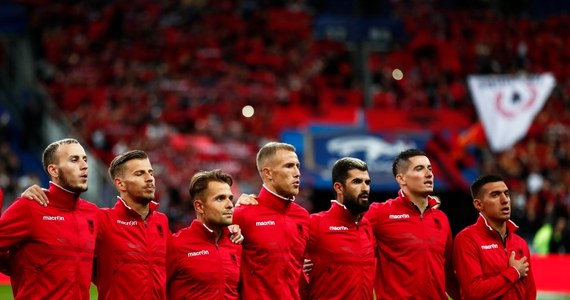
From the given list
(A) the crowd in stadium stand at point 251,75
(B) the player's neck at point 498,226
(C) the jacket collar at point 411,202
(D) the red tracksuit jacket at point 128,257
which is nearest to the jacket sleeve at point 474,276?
(B) the player's neck at point 498,226

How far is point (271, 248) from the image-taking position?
889cm

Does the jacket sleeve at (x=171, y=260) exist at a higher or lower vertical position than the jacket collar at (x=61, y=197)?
lower

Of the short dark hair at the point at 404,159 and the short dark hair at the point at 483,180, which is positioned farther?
the short dark hair at the point at 404,159

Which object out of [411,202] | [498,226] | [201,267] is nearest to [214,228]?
[201,267]

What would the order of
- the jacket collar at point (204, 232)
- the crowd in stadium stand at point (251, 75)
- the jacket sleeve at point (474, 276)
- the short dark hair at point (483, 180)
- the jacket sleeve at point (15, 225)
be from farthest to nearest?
the crowd in stadium stand at point (251, 75), the short dark hair at point (483, 180), the jacket sleeve at point (474, 276), the jacket collar at point (204, 232), the jacket sleeve at point (15, 225)

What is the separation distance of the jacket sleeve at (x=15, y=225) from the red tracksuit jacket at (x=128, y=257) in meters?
0.62

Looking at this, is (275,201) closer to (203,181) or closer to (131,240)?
(203,181)

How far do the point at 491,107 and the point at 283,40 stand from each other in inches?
471

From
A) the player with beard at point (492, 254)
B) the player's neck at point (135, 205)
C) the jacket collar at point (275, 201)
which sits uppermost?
the player's neck at point (135, 205)

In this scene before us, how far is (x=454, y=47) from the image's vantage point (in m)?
32.0

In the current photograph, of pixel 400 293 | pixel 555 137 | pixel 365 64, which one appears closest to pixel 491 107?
pixel 555 137

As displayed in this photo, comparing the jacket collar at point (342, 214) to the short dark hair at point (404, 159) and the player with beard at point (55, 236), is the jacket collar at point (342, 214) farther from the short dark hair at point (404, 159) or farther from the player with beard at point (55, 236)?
the player with beard at point (55, 236)

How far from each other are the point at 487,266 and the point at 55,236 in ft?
11.7

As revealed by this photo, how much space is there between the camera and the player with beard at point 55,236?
8.02 m
